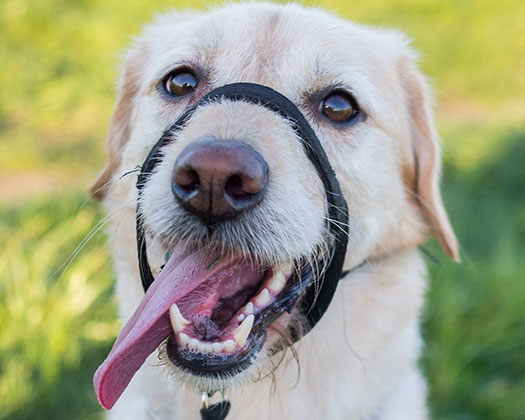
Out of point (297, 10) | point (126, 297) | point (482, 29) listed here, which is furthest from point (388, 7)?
point (126, 297)

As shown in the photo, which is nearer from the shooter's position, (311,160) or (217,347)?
(217,347)

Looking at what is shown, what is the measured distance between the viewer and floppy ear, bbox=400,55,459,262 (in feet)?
8.62

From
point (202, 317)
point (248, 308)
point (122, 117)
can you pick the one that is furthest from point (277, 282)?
point (122, 117)

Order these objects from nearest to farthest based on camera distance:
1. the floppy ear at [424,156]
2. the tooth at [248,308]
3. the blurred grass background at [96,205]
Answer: the tooth at [248,308], the floppy ear at [424,156], the blurred grass background at [96,205]

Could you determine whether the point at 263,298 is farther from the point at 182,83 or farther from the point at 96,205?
the point at 96,205

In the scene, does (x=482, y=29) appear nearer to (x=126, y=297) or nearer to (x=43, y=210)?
(x=43, y=210)

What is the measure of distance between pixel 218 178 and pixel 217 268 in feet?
1.41

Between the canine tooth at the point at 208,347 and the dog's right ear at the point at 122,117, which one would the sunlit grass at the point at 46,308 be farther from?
the canine tooth at the point at 208,347

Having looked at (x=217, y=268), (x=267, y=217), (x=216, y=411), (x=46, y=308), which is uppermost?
(x=267, y=217)

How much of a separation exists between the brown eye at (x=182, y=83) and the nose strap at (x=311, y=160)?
231mm

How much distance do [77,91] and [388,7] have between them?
6136 mm

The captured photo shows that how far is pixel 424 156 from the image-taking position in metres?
2.63

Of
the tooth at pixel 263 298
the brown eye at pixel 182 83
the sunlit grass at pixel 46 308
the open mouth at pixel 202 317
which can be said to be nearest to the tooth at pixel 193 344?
the open mouth at pixel 202 317

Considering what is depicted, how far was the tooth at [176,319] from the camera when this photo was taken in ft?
5.71
